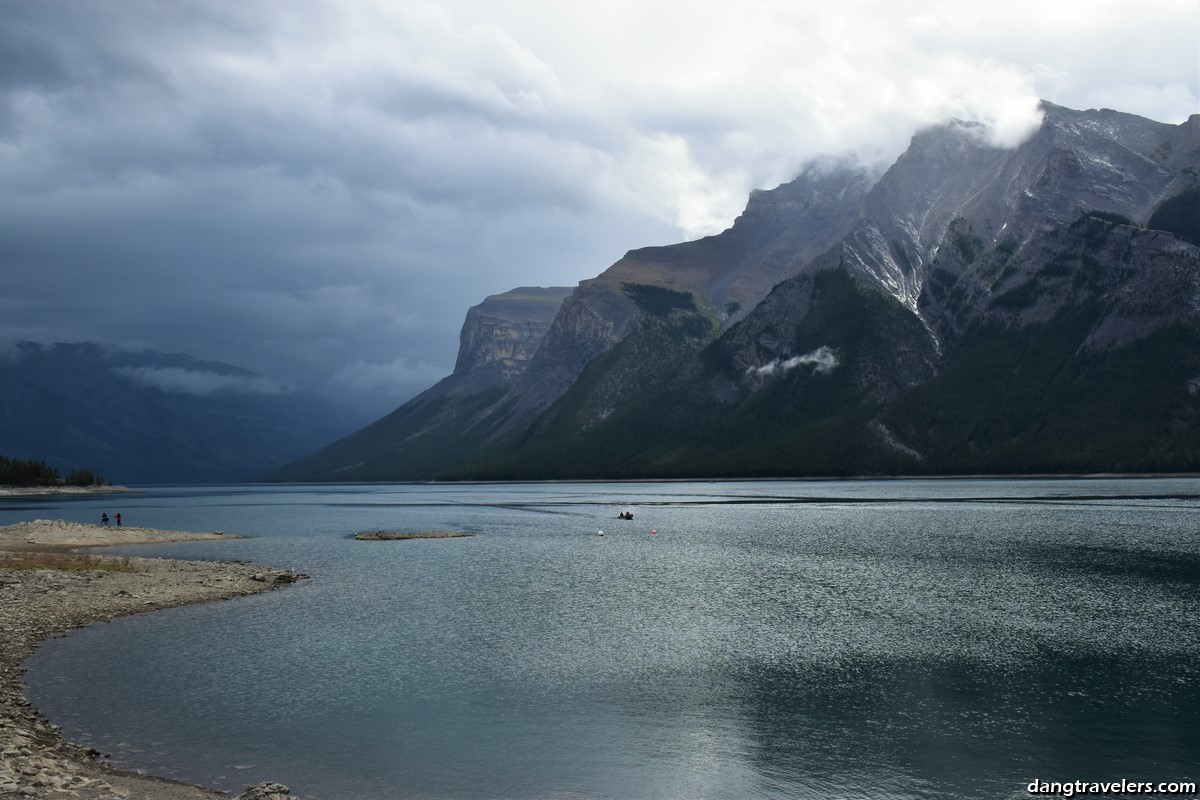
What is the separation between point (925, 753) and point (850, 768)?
4082 mm

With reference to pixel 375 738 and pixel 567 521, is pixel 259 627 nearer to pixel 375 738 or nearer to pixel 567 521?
pixel 375 738

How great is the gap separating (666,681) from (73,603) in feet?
172

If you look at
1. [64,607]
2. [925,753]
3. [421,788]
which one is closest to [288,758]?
[421,788]

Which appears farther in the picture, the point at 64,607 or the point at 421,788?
the point at 64,607

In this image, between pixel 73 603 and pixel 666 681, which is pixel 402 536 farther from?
pixel 666 681

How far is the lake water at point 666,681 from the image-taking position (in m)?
35.4

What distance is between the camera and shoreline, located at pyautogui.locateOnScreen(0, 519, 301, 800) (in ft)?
100

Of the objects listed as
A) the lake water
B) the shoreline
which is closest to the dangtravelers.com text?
the lake water

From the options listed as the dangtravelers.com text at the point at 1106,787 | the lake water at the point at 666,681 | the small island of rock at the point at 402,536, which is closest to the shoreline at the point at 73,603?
the lake water at the point at 666,681

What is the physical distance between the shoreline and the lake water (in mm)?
1826

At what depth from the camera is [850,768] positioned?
35.3m

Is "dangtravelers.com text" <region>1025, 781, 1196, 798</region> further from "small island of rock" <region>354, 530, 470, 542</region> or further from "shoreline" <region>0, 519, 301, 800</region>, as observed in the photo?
"small island of rock" <region>354, 530, 470, 542</region>

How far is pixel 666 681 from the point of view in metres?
49.7

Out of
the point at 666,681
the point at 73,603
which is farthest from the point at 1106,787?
the point at 73,603
